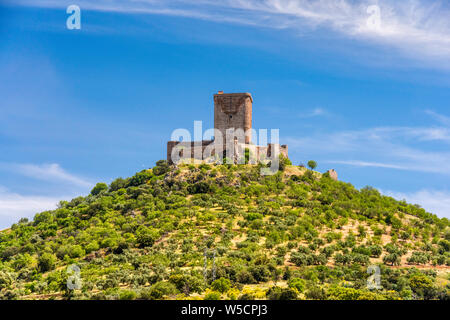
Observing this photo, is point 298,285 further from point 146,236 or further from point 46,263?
point 46,263

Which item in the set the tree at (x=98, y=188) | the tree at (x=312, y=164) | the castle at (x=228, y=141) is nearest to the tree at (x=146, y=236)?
the castle at (x=228, y=141)

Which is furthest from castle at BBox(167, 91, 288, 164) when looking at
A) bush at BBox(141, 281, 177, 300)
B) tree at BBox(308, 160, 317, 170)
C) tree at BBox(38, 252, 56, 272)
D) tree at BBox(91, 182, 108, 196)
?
bush at BBox(141, 281, 177, 300)

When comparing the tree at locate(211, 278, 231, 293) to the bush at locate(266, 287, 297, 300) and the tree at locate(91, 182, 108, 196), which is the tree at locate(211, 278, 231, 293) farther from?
the tree at locate(91, 182, 108, 196)

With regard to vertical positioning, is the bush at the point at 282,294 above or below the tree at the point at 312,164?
below

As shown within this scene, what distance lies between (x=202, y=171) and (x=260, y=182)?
771 centimetres

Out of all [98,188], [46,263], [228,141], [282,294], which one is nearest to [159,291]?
[282,294]

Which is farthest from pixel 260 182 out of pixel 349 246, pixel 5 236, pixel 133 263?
pixel 5 236

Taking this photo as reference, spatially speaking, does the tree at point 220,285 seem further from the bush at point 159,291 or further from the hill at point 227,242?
the bush at point 159,291

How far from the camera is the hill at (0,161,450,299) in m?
30.9

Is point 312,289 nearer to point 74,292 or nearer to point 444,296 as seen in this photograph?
point 444,296

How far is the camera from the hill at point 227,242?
30.9 meters

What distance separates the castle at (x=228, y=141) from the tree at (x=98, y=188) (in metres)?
14.6

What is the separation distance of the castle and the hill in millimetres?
2201

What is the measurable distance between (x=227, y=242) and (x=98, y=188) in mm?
36952
